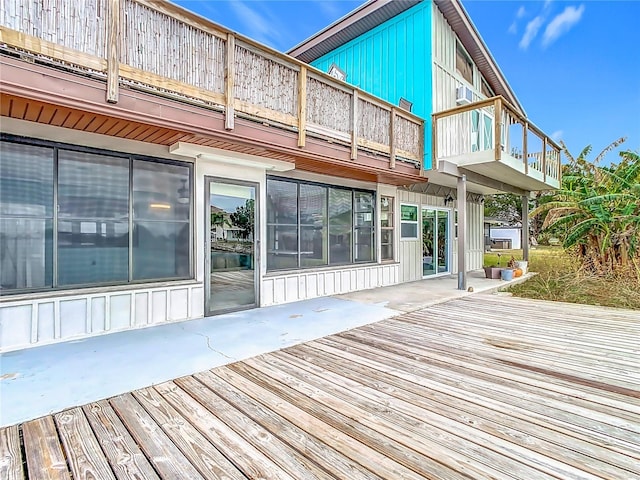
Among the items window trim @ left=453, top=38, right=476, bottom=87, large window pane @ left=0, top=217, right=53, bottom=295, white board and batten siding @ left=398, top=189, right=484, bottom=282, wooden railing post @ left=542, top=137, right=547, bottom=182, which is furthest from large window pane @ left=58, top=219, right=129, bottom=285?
wooden railing post @ left=542, top=137, right=547, bottom=182

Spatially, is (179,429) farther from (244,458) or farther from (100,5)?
(100,5)

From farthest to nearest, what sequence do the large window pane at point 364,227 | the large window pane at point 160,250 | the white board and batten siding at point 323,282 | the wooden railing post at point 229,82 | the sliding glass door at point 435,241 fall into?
the sliding glass door at point 435,241
the large window pane at point 364,227
the white board and batten siding at point 323,282
the large window pane at point 160,250
the wooden railing post at point 229,82

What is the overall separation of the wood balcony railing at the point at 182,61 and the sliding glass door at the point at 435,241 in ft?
17.1

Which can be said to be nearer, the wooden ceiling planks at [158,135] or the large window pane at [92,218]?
the wooden ceiling planks at [158,135]

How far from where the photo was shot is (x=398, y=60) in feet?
30.2

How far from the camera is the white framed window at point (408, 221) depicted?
993 centimetres

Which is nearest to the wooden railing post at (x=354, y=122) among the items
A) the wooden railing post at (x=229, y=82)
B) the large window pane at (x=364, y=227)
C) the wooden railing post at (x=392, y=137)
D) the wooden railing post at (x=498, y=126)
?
the wooden railing post at (x=392, y=137)

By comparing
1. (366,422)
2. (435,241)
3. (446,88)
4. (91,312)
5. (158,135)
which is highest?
(446,88)

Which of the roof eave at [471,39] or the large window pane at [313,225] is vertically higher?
the roof eave at [471,39]

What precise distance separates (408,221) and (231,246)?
5.78 m

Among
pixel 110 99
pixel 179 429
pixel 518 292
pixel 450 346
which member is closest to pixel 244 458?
pixel 179 429

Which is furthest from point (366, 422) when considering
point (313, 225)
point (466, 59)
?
point (466, 59)

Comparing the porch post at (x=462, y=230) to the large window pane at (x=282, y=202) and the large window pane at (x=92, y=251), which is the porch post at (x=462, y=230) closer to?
the large window pane at (x=282, y=202)

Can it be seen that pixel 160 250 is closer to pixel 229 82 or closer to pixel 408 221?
pixel 229 82
